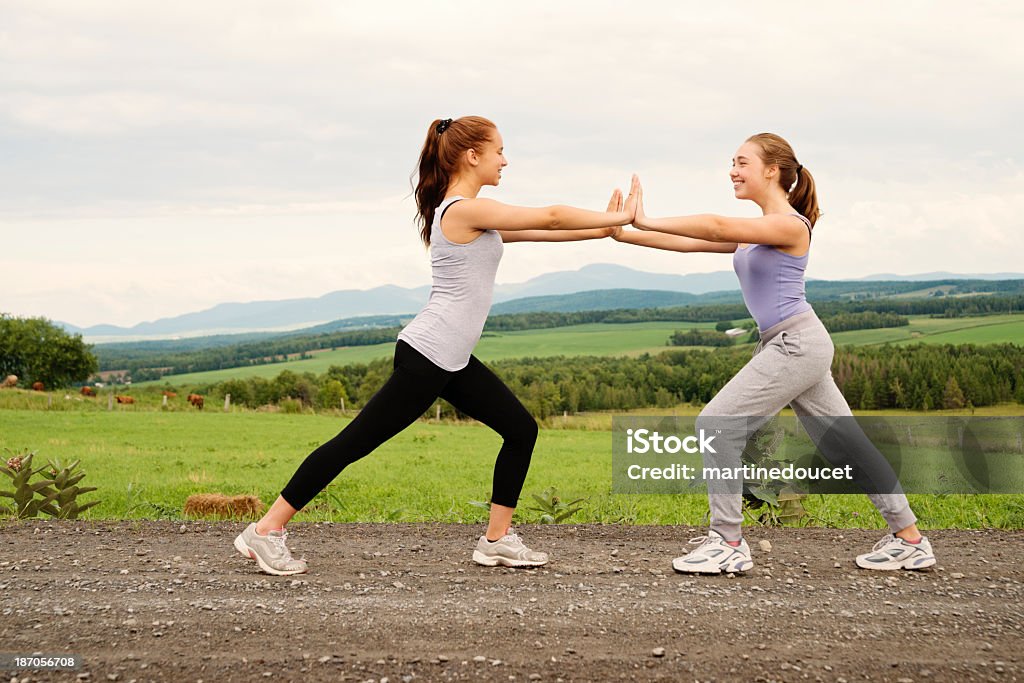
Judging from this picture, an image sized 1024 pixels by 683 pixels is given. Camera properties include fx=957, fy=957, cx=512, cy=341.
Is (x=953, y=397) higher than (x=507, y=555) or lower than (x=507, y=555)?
lower

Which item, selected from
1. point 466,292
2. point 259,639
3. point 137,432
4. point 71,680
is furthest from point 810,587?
Answer: point 137,432

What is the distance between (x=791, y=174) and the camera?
5.45 meters

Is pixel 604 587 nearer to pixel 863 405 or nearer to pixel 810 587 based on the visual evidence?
pixel 810 587

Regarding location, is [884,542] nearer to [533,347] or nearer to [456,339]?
[456,339]

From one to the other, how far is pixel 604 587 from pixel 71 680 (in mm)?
2619

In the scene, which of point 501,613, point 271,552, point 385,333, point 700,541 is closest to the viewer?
point 501,613

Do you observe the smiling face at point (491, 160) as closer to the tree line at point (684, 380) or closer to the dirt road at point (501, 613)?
the dirt road at point (501, 613)

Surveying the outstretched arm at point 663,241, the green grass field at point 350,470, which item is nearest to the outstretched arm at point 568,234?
the outstretched arm at point 663,241

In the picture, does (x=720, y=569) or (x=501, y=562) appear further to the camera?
(x=501, y=562)

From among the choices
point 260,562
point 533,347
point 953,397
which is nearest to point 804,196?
point 260,562

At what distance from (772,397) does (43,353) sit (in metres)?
93.9

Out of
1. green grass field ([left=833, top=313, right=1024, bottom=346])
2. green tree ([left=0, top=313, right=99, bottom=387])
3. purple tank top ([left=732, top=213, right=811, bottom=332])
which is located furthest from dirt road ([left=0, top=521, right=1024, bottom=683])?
green tree ([left=0, top=313, right=99, bottom=387])

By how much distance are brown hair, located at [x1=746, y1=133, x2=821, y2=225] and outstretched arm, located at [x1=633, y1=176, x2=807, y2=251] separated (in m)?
0.28

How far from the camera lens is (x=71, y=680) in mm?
3779
